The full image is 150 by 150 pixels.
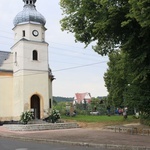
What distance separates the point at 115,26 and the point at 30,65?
1960cm

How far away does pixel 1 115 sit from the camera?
35594 millimetres

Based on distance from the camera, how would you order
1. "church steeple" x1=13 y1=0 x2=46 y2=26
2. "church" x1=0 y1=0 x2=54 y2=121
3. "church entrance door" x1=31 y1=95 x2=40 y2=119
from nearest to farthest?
"church" x1=0 y1=0 x2=54 y2=121, "church entrance door" x1=31 y1=95 x2=40 y2=119, "church steeple" x1=13 y1=0 x2=46 y2=26

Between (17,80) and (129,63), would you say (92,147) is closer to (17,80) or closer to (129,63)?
(129,63)

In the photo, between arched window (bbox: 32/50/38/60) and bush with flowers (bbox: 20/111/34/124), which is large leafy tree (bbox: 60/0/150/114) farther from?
arched window (bbox: 32/50/38/60)

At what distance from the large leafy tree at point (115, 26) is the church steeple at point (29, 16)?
17.2 metres

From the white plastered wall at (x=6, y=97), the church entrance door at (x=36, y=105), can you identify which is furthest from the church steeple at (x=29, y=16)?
the church entrance door at (x=36, y=105)

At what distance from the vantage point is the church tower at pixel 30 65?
34406mm

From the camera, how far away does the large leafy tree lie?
14742 mm

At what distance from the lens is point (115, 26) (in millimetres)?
16672

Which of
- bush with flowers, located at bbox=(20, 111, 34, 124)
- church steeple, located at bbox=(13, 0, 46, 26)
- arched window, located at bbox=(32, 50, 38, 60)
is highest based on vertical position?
church steeple, located at bbox=(13, 0, 46, 26)

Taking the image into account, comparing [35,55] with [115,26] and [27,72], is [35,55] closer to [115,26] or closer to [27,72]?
[27,72]

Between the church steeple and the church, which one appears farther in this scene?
the church steeple

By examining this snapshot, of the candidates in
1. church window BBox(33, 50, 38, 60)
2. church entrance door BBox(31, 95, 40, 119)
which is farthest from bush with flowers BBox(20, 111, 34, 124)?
church window BBox(33, 50, 38, 60)

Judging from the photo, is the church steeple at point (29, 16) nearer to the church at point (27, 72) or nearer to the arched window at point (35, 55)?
the church at point (27, 72)
